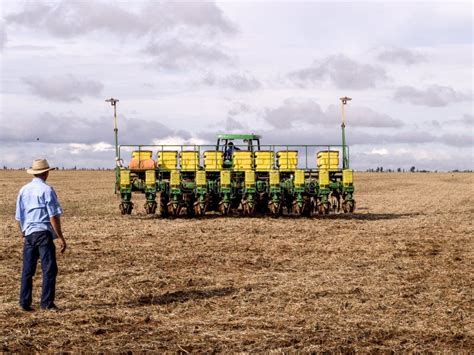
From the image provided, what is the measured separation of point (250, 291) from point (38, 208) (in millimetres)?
3490

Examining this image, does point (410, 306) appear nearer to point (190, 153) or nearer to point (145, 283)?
point (145, 283)

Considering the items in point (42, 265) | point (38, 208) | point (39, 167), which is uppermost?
point (39, 167)

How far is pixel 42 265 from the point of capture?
972cm

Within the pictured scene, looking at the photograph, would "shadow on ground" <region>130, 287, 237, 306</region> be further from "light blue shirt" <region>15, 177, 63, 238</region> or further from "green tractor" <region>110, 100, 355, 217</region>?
"green tractor" <region>110, 100, 355, 217</region>

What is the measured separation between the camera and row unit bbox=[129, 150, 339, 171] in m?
26.0

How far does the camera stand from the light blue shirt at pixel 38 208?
31.9ft

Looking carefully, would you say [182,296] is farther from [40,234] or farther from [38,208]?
[38,208]

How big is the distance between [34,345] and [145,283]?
4.00m

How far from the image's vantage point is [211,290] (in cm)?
1138

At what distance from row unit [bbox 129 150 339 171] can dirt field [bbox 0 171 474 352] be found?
5142mm

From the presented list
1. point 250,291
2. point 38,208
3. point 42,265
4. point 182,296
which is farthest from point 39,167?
point 250,291

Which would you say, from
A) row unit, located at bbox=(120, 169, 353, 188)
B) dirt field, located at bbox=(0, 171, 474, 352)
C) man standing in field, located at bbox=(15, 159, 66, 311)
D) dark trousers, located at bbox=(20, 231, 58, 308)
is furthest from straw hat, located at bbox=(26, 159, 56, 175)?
row unit, located at bbox=(120, 169, 353, 188)

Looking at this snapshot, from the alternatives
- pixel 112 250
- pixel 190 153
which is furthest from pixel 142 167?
pixel 112 250

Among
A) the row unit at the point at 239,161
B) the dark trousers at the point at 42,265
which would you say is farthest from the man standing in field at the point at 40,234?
the row unit at the point at 239,161
